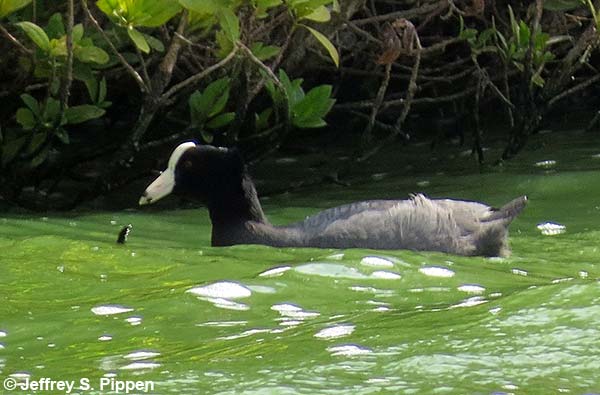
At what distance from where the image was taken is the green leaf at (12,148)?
767 centimetres

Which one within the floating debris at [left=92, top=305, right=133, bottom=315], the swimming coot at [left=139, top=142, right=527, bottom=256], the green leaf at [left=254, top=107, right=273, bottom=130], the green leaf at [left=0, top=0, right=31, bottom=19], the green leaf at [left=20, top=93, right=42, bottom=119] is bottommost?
the floating debris at [left=92, top=305, right=133, bottom=315]

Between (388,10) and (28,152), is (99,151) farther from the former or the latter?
(388,10)

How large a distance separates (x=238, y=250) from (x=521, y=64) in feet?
10.1

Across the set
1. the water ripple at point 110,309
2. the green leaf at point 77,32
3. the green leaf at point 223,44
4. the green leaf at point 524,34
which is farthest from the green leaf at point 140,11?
the green leaf at point 524,34

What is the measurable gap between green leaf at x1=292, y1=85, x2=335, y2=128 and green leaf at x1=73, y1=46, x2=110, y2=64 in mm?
1216

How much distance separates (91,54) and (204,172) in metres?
0.82

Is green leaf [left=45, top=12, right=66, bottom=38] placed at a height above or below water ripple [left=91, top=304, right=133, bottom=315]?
above

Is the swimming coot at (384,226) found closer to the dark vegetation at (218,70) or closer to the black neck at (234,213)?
the black neck at (234,213)

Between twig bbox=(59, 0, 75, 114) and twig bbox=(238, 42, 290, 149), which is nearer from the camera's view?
twig bbox=(59, 0, 75, 114)

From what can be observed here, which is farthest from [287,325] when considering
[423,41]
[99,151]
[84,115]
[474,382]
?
[423,41]

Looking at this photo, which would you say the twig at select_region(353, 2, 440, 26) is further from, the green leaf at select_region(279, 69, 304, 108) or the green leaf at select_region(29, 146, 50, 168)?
the green leaf at select_region(29, 146, 50, 168)

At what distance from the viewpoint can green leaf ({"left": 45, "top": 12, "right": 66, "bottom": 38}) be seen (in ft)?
23.4

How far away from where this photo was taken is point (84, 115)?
7.59 meters

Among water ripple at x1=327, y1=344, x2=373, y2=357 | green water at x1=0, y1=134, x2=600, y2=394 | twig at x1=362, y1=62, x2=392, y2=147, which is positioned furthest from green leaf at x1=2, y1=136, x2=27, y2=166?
water ripple at x1=327, y1=344, x2=373, y2=357
